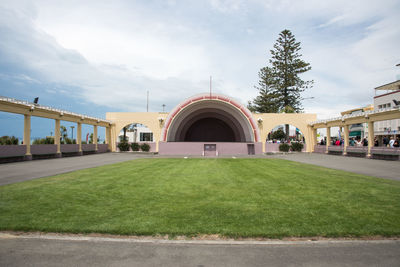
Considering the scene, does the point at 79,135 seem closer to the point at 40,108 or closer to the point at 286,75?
the point at 40,108

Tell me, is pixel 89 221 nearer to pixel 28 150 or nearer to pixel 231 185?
pixel 231 185

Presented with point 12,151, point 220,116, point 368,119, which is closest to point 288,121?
point 220,116

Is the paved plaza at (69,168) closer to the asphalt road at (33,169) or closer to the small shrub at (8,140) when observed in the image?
the asphalt road at (33,169)

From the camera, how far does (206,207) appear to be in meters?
5.61

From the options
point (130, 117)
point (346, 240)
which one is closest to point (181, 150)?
point (130, 117)

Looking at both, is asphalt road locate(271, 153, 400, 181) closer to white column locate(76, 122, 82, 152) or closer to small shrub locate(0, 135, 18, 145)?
white column locate(76, 122, 82, 152)

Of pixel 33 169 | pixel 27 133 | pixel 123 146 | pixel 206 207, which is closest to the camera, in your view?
pixel 206 207

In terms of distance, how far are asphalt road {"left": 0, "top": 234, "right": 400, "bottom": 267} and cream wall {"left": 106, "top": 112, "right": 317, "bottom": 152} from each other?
82.6ft

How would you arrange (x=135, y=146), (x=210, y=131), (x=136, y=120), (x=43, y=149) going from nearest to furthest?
1. (x=43, y=149)
2. (x=135, y=146)
3. (x=136, y=120)
4. (x=210, y=131)

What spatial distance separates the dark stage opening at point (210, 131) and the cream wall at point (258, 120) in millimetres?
6640

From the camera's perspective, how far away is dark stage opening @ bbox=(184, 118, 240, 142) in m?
35.4

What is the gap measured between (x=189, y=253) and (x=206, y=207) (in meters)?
2.06

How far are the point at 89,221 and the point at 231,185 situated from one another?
4.71 m

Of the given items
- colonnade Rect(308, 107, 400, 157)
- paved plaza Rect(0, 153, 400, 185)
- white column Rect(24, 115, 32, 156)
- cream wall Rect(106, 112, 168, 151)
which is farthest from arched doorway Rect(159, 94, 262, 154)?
white column Rect(24, 115, 32, 156)
